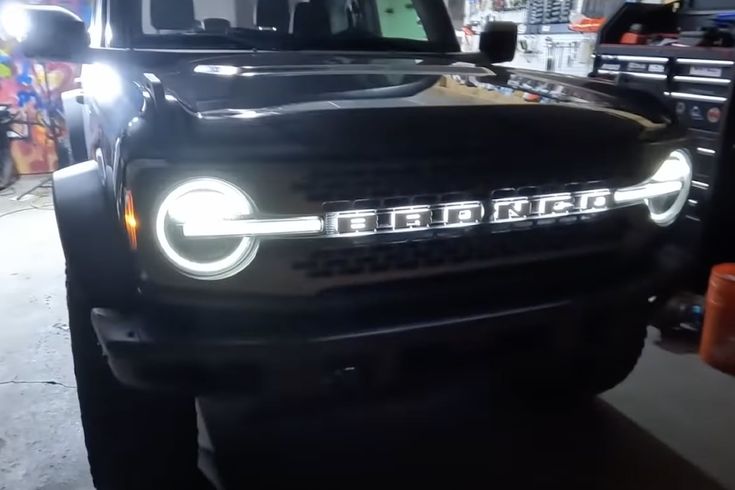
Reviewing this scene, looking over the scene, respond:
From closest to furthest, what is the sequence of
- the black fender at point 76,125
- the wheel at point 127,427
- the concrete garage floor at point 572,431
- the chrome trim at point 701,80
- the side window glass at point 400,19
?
the wheel at point 127,427 < the concrete garage floor at point 572,431 < the side window glass at point 400,19 < the black fender at point 76,125 < the chrome trim at point 701,80

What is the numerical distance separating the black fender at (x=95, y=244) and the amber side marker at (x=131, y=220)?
0.05 metres

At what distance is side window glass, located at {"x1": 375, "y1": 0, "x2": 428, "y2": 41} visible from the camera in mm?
2490

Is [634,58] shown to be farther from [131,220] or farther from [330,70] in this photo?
[131,220]

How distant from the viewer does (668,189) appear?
4.95 feet

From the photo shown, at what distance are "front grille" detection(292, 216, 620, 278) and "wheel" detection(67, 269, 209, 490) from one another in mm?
510

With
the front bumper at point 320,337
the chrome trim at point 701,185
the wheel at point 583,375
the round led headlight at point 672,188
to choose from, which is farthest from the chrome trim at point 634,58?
the front bumper at point 320,337

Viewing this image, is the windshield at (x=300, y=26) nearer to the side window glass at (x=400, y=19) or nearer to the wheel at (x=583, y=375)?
the side window glass at (x=400, y=19)

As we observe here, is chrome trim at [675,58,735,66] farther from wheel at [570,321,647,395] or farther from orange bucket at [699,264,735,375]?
wheel at [570,321,647,395]

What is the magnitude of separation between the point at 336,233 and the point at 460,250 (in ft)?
0.89

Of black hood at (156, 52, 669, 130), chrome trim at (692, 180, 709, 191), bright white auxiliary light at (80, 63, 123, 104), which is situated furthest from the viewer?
chrome trim at (692, 180, 709, 191)

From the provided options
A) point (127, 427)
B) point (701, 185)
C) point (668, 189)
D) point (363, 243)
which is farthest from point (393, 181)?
point (701, 185)

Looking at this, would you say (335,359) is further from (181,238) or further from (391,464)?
(391,464)

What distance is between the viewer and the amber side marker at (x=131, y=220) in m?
1.08

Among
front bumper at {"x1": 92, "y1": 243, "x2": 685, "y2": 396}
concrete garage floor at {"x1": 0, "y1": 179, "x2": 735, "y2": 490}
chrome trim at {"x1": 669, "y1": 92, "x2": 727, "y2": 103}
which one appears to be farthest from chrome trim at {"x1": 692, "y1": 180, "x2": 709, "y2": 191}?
front bumper at {"x1": 92, "y1": 243, "x2": 685, "y2": 396}
